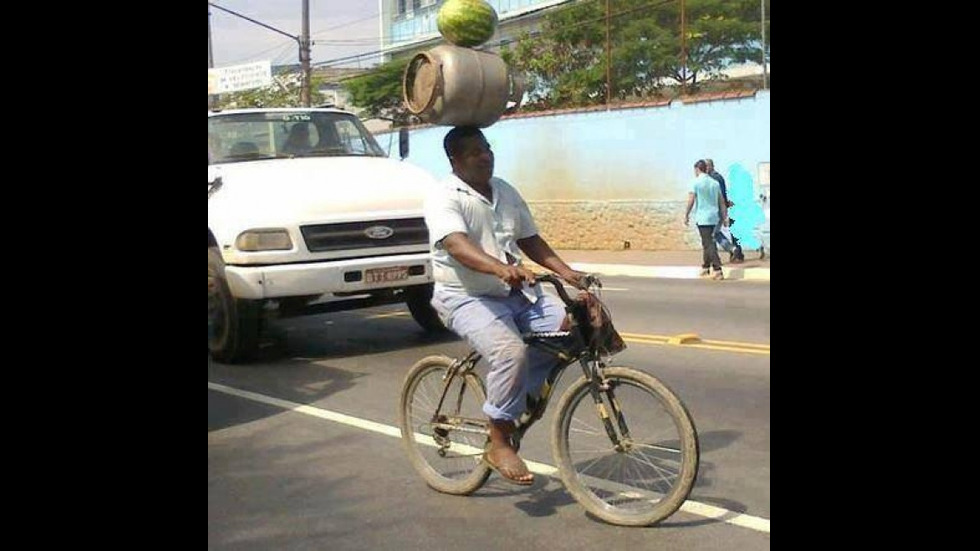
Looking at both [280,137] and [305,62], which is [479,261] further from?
[305,62]

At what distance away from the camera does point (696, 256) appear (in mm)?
19000

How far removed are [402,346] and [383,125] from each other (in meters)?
15.7

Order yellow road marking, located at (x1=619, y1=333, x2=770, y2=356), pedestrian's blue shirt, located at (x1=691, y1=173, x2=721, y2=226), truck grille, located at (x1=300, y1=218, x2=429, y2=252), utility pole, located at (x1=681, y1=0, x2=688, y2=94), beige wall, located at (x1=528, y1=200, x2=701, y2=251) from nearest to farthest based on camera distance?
1. truck grille, located at (x1=300, y1=218, x2=429, y2=252)
2. yellow road marking, located at (x1=619, y1=333, x2=770, y2=356)
3. pedestrian's blue shirt, located at (x1=691, y1=173, x2=721, y2=226)
4. beige wall, located at (x1=528, y1=200, x2=701, y2=251)
5. utility pole, located at (x1=681, y1=0, x2=688, y2=94)

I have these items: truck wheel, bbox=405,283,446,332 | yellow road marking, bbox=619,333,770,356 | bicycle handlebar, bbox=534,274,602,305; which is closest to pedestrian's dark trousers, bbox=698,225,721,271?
yellow road marking, bbox=619,333,770,356

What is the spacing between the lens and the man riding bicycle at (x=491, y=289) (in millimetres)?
4191

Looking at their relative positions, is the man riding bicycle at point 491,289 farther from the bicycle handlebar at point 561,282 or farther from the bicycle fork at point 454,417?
the bicycle fork at point 454,417

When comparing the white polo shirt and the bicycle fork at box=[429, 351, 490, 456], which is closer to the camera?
the white polo shirt

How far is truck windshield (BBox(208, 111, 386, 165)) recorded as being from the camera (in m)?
8.74

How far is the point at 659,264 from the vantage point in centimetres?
1786

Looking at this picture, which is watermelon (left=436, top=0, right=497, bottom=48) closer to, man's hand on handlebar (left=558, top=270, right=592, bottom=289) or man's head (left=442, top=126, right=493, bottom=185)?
man's head (left=442, top=126, right=493, bottom=185)

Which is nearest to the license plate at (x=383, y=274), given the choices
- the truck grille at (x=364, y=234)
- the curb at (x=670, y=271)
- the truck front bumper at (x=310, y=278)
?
the truck front bumper at (x=310, y=278)

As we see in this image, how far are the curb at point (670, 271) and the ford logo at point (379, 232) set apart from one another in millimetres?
8046

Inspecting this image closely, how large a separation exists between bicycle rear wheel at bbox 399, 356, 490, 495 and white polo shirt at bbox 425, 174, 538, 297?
18.9 inches
